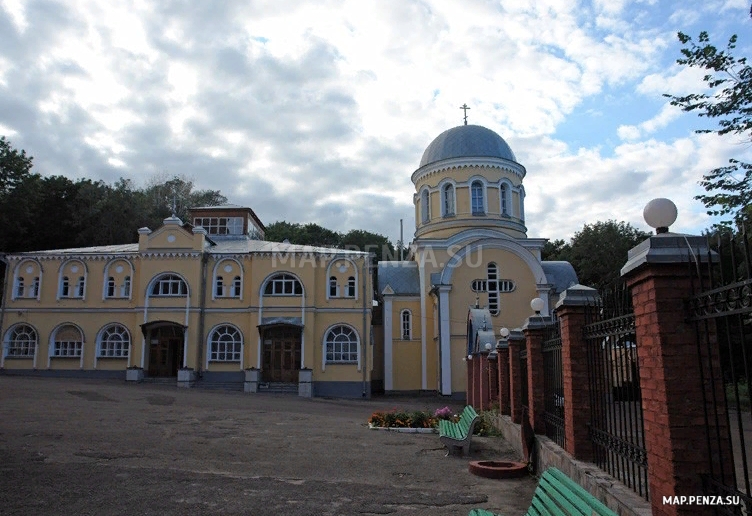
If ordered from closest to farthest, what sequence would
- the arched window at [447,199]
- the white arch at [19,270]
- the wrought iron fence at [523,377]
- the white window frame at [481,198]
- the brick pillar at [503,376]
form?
the wrought iron fence at [523,377] < the brick pillar at [503,376] < the white arch at [19,270] < the white window frame at [481,198] < the arched window at [447,199]

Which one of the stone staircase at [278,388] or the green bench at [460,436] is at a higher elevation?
the stone staircase at [278,388]

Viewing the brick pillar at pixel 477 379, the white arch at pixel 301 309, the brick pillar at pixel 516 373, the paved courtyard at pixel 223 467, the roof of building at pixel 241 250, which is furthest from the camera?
the roof of building at pixel 241 250

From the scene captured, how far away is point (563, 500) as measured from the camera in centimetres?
363

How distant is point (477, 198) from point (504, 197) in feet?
4.95

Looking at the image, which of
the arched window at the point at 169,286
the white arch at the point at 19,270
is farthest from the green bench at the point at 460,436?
the white arch at the point at 19,270

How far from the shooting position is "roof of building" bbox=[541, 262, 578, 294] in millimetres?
29547

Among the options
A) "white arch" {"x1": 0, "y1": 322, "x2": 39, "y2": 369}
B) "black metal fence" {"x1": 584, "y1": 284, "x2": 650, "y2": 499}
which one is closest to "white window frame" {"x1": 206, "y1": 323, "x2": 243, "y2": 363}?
"white arch" {"x1": 0, "y1": 322, "x2": 39, "y2": 369}

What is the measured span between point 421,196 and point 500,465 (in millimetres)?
23556

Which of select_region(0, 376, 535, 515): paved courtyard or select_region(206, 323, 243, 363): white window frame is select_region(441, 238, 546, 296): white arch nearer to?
select_region(206, 323, 243, 363): white window frame

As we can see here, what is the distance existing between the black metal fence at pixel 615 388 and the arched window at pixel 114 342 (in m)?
25.4

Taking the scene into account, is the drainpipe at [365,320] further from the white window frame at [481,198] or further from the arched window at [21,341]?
the arched window at [21,341]

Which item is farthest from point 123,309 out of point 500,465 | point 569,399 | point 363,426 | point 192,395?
point 569,399

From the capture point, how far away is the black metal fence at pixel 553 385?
7.43 m

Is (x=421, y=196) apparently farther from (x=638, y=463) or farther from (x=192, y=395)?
(x=638, y=463)
